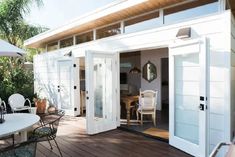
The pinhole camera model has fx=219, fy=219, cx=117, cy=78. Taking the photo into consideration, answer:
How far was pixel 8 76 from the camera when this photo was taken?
8.70 metres

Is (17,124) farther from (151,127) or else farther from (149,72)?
(149,72)

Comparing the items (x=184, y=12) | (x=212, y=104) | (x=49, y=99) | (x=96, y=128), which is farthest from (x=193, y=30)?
(x=49, y=99)

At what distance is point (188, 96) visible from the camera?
4270 millimetres

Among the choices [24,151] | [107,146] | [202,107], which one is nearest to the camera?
[24,151]

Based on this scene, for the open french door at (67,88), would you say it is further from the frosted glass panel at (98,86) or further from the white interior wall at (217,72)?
the white interior wall at (217,72)

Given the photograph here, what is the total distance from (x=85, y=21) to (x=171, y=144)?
4.08 meters

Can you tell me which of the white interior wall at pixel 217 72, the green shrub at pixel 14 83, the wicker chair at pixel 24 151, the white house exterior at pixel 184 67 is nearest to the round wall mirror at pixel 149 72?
the white house exterior at pixel 184 67

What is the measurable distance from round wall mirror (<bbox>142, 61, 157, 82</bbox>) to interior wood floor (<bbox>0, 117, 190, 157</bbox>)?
347 centimetres

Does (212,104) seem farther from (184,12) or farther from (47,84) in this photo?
(47,84)

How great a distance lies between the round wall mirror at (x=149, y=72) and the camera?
337 inches

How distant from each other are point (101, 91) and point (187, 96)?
7.76 feet

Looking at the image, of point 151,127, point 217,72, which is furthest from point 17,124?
point 151,127

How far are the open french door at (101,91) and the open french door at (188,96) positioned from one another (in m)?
1.88

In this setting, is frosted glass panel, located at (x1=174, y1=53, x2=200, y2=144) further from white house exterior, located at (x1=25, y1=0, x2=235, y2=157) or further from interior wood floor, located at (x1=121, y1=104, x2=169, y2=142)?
interior wood floor, located at (x1=121, y1=104, x2=169, y2=142)
